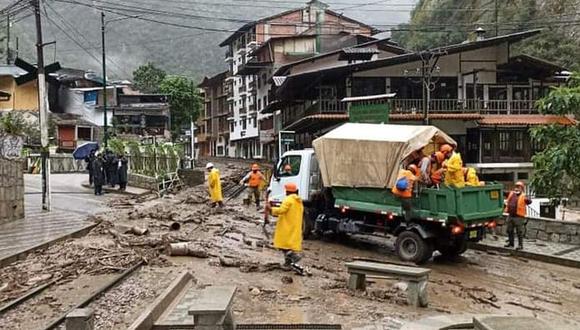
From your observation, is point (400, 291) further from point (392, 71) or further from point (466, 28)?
point (466, 28)

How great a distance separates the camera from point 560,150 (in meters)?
16.7

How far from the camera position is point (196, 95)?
7544 cm

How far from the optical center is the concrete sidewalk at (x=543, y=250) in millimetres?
14469

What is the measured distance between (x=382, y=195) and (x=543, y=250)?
14.4ft

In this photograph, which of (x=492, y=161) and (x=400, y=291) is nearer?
(x=400, y=291)

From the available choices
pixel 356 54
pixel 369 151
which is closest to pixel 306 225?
pixel 369 151

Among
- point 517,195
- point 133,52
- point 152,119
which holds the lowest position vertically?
point 517,195

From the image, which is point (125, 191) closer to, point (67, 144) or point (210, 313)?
point (210, 313)

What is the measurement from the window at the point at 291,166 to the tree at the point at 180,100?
55511 millimetres

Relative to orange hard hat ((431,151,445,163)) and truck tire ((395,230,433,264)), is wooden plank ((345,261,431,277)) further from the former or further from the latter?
orange hard hat ((431,151,445,163))

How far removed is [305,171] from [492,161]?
20.9 metres

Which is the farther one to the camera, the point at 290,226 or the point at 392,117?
the point at 392,117

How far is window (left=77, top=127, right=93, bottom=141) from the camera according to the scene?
2092 inches

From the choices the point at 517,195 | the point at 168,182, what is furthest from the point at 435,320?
the point at 168,182
